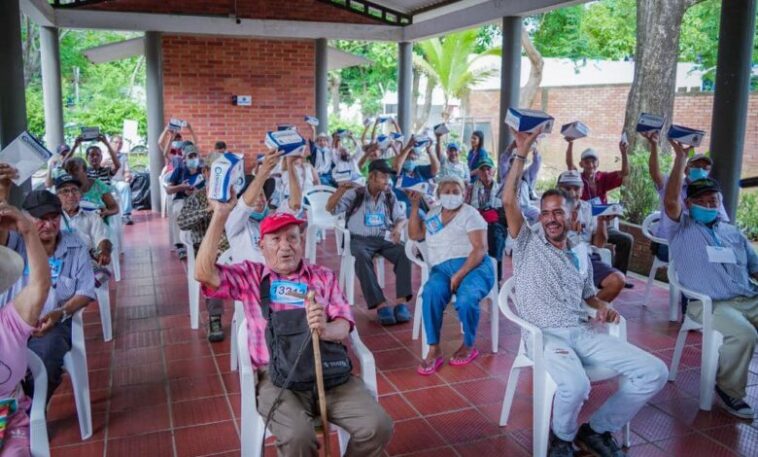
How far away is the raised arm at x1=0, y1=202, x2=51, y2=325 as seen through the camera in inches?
92.4

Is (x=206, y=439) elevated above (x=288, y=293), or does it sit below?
below

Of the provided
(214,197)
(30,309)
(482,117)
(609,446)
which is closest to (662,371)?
(609,446)

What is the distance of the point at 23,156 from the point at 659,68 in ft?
29.2

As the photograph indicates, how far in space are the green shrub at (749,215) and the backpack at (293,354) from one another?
7.34 m

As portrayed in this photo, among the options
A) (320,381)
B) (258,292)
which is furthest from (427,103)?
(320,381)

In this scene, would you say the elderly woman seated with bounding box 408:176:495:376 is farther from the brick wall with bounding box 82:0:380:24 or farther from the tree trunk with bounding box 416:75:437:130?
the tree trunk with bounding box 416:75:437:130

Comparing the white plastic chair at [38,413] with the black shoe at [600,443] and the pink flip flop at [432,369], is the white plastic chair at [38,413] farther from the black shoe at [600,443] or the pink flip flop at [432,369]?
the black shoe at [600,443]

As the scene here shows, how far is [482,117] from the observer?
18828 mm

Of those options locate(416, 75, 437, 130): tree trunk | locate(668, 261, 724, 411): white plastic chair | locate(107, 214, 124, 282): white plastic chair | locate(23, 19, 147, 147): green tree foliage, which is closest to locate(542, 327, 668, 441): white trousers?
locate(668, 261, 724, 411): white plastic chair

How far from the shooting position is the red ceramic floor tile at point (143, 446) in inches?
126

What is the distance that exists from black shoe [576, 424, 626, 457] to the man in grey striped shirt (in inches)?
34.2

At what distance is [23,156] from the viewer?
3.03 meters

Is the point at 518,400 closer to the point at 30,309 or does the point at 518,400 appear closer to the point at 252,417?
the point at 252,417

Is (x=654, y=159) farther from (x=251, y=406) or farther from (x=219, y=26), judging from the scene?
(x=219, y=26)
